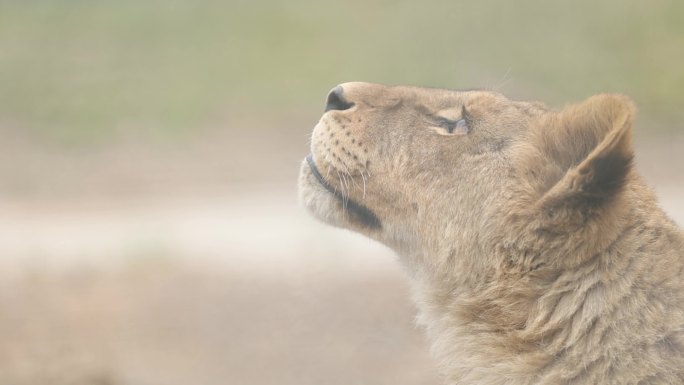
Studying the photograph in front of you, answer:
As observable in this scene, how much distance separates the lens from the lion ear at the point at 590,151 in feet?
10.3

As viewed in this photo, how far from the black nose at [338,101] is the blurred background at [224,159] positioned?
96 cm

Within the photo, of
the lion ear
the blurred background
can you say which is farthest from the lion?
the blurred background

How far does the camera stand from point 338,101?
3967 millimetres

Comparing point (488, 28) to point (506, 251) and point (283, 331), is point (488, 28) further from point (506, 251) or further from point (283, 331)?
point (506, 251)

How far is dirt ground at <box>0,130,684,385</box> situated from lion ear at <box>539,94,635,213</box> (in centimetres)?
282

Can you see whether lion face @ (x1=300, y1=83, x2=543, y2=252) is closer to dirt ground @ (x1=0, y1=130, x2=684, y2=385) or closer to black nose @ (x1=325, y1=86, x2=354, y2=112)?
black nose @ (x1=325, y1=86, x2=354, y2=112)

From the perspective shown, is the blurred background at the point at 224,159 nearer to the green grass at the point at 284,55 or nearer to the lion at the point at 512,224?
the green grass at the point at 284,55

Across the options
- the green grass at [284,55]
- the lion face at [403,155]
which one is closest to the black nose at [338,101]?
the lion face at [403,155]

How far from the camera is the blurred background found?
6746mm

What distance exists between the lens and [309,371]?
6.45 meters

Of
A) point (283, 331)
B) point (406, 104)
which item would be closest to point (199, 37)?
point (283, 331)

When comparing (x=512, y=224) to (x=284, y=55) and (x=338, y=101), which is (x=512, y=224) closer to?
(x=338, y=101)

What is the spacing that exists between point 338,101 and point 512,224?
869 millimetres

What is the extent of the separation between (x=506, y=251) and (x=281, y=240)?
6.92 meters
